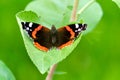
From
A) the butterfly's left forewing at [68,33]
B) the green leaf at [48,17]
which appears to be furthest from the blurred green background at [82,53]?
the butterfly's left forewing at [68,33]

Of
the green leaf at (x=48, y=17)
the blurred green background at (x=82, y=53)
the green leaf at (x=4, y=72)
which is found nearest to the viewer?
the green leaf at (x=48, y=17)

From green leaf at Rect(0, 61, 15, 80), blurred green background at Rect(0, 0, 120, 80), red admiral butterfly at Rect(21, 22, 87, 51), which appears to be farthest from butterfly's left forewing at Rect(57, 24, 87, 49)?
blurred green background at Rect(0, 0, 120, 80)

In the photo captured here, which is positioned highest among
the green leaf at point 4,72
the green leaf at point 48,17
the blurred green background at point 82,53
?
the green leaf at point 48,17

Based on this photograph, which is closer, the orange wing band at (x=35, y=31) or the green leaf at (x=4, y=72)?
the orange wing band at (x=35, y=31)

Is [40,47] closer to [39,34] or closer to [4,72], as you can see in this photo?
[39,34]

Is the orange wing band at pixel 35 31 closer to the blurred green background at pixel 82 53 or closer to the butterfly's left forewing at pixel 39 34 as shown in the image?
the butterfly's left forewing at pixel 39 34

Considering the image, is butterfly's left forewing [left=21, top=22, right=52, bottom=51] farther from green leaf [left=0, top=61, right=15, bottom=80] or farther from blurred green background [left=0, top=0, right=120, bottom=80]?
blurred green background [left=0, top=0, right=120, bottom=80]

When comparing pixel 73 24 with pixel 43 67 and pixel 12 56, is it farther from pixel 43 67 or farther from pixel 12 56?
pixel 12 56

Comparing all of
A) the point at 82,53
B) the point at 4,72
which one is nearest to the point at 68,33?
the point at 4,72
